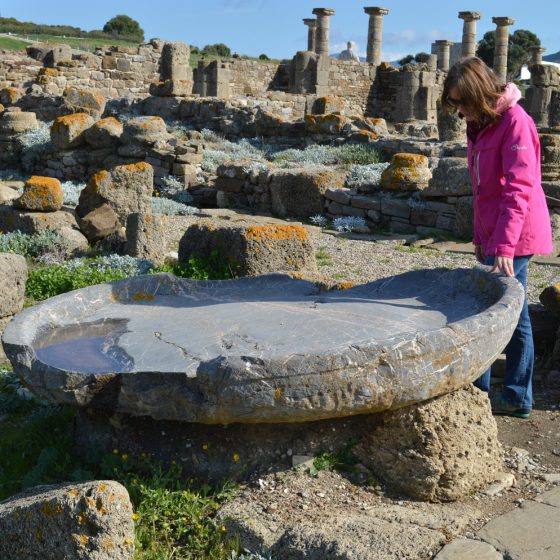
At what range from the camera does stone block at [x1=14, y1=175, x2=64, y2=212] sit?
857 cm

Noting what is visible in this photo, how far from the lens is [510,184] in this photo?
12.7 feet

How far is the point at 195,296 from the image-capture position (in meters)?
4.40

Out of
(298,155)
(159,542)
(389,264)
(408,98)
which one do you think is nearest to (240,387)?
(159,542)

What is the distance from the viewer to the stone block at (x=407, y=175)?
11258 mm

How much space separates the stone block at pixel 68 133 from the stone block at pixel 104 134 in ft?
0.60

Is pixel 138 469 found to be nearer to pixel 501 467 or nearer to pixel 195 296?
pixel 195 296

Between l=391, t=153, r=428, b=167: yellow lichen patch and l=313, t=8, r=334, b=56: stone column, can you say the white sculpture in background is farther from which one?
l=391, t=153, r=428, b=167: yellow lichen patch

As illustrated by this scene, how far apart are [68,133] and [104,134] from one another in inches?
28.2

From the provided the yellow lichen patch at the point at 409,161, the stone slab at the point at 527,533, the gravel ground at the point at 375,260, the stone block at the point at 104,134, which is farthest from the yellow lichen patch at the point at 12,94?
the stone slab at the point at 527,533

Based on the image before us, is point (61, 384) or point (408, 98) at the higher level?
point (408, 98)

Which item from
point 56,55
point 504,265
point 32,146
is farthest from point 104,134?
point 504,265

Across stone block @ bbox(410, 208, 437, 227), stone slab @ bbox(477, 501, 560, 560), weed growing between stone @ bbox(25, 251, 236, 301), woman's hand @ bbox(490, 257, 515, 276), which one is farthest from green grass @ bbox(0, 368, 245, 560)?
stone block @ bbox(410, 208, 437, 227)

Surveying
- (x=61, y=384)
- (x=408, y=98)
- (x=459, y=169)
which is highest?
(x=408, y=98)

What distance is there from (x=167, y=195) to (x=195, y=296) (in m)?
8.85
